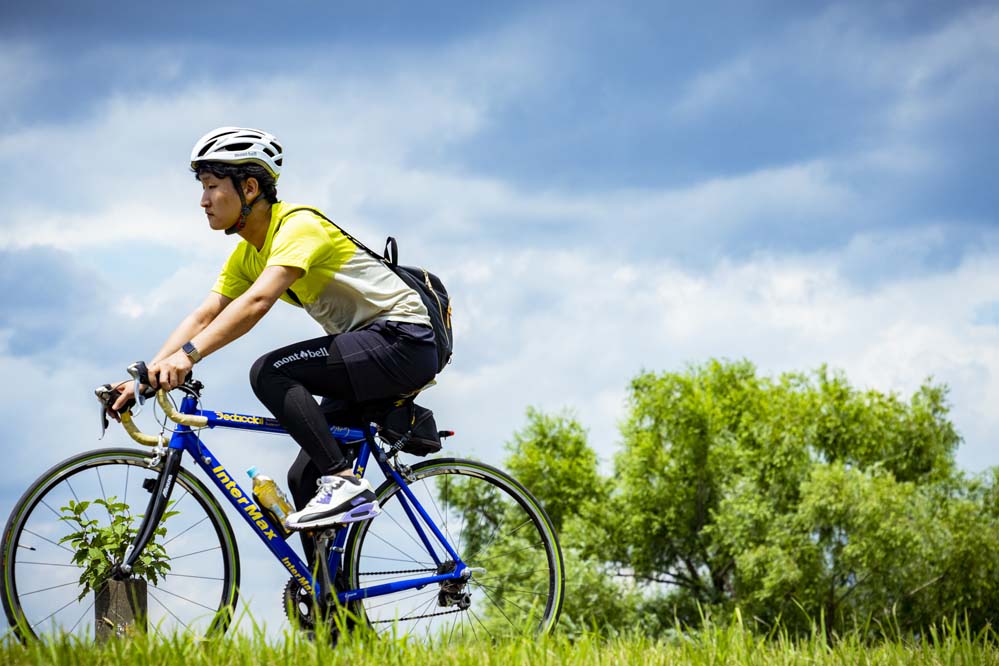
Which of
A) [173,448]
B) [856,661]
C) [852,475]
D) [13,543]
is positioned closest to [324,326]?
[173,448]

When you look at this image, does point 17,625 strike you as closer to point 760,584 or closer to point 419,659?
point 419,659

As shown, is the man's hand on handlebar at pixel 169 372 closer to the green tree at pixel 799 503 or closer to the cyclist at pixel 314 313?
the cyclist at pixel 314 313

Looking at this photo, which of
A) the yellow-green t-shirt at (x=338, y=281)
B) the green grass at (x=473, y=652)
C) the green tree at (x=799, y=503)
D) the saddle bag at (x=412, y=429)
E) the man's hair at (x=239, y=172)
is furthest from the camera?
the green tree at (x=799, y=503)

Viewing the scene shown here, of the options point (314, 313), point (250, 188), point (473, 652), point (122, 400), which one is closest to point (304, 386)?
point (314, 313)

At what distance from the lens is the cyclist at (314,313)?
16.0 ft

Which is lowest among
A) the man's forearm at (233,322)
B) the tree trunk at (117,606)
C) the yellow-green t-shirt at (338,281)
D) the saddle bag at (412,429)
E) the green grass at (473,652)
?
the green grass at (473,652)

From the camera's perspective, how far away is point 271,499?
533cm

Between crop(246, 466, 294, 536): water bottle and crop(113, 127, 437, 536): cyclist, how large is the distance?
0.12 meters

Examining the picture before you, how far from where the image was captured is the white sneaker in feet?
16.4

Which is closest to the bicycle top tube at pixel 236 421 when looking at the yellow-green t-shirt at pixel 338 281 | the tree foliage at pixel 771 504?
the yellow-green t-shirt at pixel 338 281

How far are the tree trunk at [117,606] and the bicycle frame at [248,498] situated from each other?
17 cm

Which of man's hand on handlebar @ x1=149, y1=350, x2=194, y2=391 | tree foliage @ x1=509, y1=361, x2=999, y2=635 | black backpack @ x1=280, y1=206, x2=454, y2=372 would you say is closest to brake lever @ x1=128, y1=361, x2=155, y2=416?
man's hand on handlebar @ x1=149, y1=350, x2=194, y2=391

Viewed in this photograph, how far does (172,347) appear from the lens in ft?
18.2

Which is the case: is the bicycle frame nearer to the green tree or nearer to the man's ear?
the man's ear
